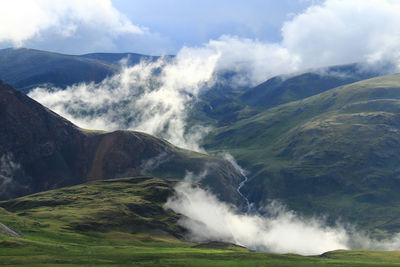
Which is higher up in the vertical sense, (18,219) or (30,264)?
(18,219)

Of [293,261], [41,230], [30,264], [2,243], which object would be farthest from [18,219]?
[293,261]

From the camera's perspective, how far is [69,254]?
5212 inches

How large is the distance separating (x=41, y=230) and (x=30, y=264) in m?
74.6

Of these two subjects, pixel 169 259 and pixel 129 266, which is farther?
pixel 169 259

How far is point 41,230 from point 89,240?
20.5 m

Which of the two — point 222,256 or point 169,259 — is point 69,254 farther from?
point 222,256

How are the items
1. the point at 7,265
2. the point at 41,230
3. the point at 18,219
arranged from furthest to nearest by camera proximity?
the point at 18,219 < the point at 41,230 < the point at 7,265

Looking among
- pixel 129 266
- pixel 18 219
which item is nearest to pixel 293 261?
→ pixel 129 266

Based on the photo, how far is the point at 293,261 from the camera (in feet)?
519

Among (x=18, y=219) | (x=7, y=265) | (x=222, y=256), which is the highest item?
(x=18, y=219)

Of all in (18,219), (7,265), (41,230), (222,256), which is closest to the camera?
(7,265)

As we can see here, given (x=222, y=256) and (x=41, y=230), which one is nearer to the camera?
(x=222, y=256)

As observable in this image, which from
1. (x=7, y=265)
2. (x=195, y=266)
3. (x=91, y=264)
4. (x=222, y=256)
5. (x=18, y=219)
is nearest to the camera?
(x=7, y=265)

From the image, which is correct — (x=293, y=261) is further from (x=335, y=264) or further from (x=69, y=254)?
(x=69, y=254)
